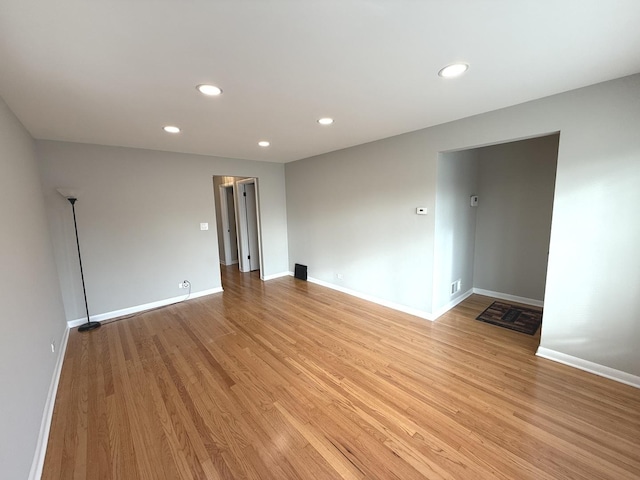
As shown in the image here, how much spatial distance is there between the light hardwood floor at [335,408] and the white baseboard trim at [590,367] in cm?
8

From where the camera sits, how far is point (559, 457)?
1545 millimetres

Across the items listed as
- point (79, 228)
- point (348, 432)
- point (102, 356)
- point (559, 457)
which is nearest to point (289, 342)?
point (348, 432)

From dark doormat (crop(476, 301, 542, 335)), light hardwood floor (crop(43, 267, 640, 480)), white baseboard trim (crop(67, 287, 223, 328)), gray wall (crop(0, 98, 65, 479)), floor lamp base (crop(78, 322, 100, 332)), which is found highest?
gray wall (crop(0, 98, 65, 479))

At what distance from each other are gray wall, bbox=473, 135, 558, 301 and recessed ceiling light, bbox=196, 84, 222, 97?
386 cm

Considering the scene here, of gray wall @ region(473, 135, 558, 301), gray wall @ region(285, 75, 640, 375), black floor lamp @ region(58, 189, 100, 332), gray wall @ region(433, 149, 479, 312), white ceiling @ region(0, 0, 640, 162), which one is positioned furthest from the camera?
gray wall @ region(473, 135, 558, 301)

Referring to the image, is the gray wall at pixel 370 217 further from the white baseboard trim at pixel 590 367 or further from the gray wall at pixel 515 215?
the gray wall at pixel 515 215

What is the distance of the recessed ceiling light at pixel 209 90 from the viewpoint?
1.88m

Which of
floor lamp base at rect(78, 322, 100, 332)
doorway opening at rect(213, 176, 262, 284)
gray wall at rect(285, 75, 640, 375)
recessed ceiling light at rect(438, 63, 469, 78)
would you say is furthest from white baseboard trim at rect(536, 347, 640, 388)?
floor lamp base at rect(78, 322, 100, 332)

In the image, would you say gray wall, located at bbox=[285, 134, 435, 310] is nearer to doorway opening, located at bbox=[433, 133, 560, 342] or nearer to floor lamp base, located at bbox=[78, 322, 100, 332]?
doorway opening, located at bbox=[433, 133, 560, 342]

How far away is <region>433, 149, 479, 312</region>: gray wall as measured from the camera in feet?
10.7

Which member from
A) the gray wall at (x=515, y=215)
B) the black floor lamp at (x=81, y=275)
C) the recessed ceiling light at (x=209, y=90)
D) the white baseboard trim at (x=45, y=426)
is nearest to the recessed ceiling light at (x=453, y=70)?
the recessed ceiling light at (x=209, y=90)

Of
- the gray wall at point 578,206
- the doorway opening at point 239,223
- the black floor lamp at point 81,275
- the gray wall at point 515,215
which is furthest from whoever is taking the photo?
the doorway opening at point 239,223

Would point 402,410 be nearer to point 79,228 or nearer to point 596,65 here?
point 596,65

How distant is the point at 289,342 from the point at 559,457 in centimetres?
230
